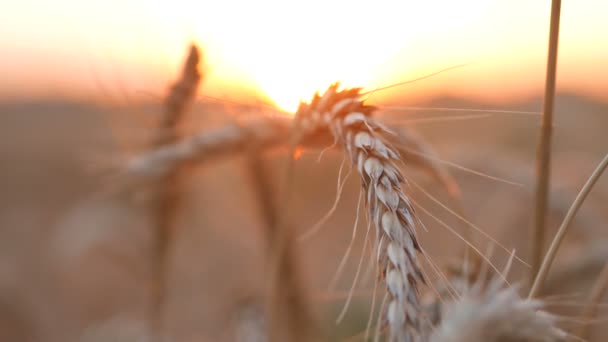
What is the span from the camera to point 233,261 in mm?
3373

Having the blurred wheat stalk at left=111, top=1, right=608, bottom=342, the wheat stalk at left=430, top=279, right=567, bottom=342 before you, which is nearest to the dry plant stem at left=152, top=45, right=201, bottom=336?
the blurred wheat stalk at left=111, top=1, right=608, bottom=342

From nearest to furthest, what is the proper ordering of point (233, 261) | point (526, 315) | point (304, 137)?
point (526, 315), point (304, 137), point (233, 261)

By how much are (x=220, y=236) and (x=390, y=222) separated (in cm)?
280

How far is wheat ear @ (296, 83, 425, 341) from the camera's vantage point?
56 cm

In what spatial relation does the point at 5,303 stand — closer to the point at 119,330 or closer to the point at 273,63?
the point at 119,330

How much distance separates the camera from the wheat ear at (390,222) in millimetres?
560

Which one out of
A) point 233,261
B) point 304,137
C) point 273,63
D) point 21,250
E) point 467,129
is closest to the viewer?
point 304,137

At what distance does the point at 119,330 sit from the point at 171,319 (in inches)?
36.9

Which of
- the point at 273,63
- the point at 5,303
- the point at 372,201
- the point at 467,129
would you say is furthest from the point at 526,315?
the point at 467,129

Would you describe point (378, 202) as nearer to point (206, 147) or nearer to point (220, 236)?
point (206, 147)

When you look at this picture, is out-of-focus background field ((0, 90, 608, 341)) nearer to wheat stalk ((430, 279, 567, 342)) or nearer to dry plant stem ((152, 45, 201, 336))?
→ dry plant stem ((152, 45, 201, 336))

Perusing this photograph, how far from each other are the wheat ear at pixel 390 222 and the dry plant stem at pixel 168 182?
2.43 ft

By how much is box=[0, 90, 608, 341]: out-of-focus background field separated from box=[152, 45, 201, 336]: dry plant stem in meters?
0.04

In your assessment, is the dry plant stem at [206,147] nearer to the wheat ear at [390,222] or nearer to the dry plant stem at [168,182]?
the dry plant stem at [168,182]
